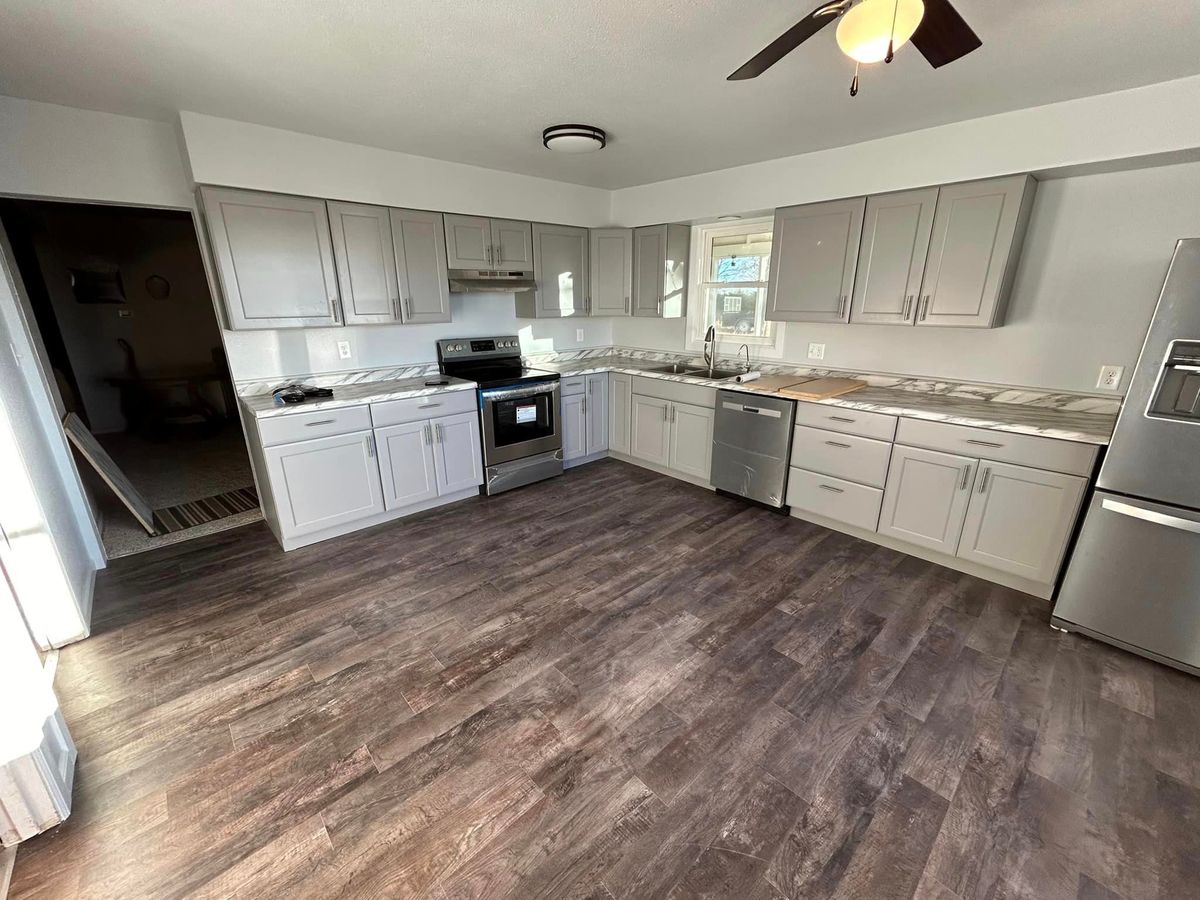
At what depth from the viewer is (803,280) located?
3.38m

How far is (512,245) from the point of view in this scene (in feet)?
13.1

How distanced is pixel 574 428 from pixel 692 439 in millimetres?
1074

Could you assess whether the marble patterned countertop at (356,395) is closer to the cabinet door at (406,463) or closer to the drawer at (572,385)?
the cabinet door at (406,463)

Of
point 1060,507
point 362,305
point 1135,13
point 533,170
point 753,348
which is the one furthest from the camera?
point 753,348

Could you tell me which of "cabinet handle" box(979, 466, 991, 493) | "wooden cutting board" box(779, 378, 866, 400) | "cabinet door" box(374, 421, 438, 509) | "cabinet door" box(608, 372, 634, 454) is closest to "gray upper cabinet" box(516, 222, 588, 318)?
"cabinet door" box(608, 372, 634, 454)

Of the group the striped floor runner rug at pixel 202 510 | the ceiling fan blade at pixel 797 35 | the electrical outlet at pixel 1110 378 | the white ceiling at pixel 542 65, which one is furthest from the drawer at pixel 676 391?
the striped floor runner rug at pixel 202 510

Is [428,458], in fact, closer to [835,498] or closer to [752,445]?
[752,445]

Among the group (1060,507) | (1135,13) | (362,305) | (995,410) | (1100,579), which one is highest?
(1135,13)

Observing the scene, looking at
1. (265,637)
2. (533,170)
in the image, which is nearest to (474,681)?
(265,637)

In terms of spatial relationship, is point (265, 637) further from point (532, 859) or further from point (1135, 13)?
point (1135, 13)

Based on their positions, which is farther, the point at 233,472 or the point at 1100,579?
the point at 233,472

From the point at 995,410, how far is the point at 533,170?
360cm

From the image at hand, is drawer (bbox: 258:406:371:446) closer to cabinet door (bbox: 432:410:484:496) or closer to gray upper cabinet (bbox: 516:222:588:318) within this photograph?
cabinet door (bbox: 432:410:484:496)

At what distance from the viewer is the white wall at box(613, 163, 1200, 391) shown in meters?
2.43
